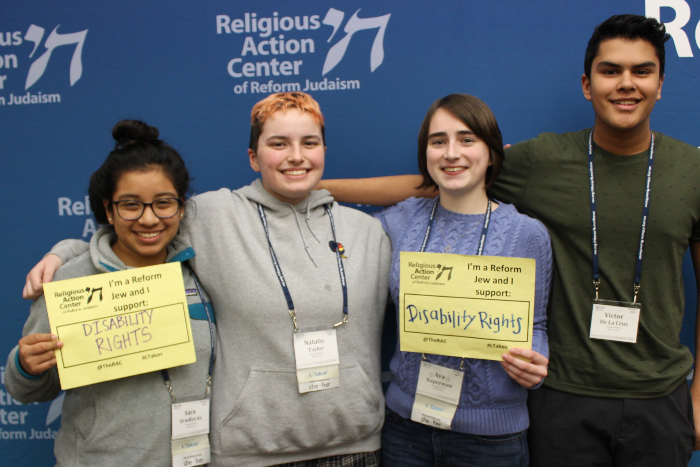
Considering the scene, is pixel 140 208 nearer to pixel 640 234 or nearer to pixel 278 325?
pixel 278 325

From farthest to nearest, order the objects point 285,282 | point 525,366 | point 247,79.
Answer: point 247,79 → point 285,282 → point 525,366

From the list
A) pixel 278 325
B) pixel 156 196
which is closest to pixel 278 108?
pixel 156 196

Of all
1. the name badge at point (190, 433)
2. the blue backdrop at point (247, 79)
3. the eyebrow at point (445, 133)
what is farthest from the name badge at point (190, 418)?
the eyebrow at point (445, 133)

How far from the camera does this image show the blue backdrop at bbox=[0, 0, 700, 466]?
199 cm

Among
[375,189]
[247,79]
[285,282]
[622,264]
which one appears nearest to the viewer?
[285,282]

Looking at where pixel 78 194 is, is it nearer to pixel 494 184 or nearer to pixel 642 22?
pixel 494 184

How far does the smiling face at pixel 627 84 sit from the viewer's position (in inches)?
59.9

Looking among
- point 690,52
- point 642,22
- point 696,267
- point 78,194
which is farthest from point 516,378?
point 78,194

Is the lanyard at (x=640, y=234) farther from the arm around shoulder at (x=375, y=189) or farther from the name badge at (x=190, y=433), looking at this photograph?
the name badge at (x=190, y=433)

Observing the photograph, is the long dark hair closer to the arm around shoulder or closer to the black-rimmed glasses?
the black-rimmed glasses

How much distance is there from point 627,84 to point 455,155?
0.67 metres

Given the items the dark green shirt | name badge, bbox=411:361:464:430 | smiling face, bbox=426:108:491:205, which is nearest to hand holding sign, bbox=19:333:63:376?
name badge, bbox=411:361:464:430

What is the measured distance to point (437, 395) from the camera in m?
1.44

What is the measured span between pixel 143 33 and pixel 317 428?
1.95m
